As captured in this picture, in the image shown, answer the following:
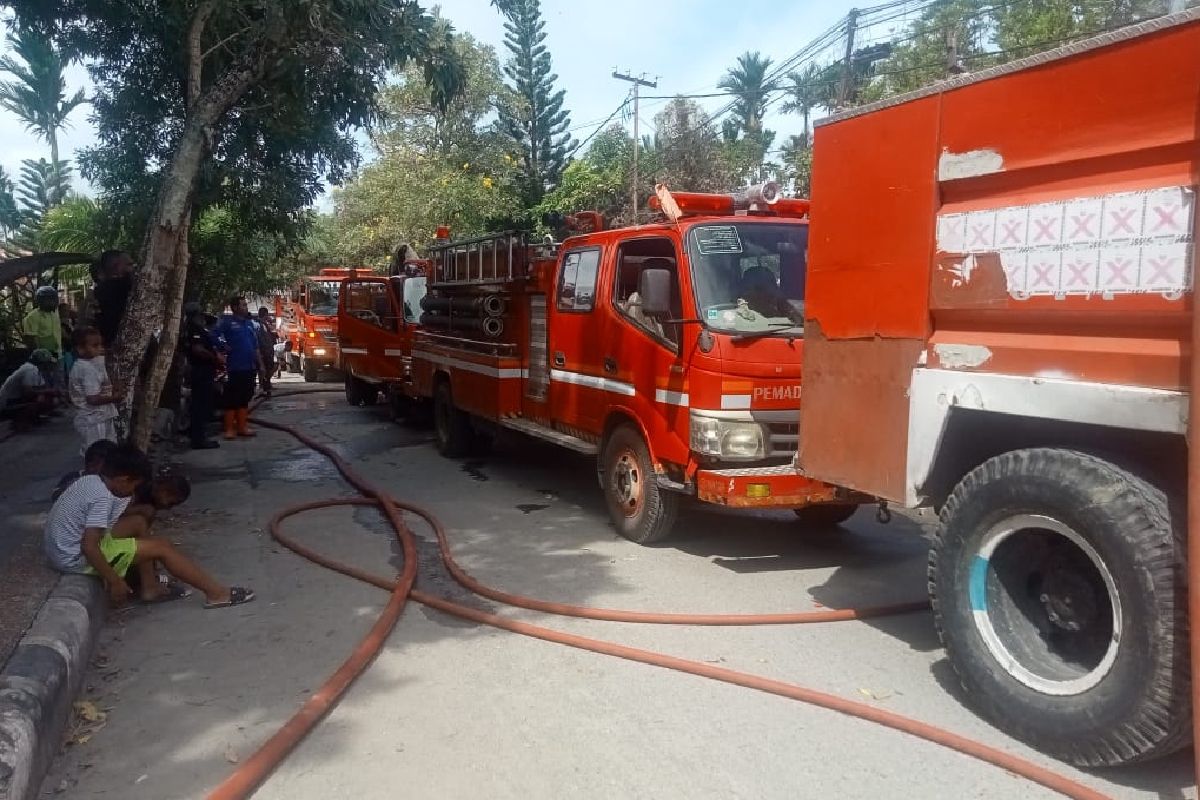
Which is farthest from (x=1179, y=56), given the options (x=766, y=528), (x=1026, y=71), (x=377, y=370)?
(x=377, y=370)

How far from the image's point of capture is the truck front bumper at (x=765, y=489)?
5473 millimetres

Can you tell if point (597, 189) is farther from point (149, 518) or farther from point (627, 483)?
point (149, 518)

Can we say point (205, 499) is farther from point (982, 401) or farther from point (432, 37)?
point (982, 401)

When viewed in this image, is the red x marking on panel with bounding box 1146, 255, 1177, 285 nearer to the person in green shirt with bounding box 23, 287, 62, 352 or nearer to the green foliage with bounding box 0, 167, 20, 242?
the person in green shirt with bounding box 23, 287, 62, 352

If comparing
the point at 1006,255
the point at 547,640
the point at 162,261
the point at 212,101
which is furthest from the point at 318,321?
the point at 1006,255

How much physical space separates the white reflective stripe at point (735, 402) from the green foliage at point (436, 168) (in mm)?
22254

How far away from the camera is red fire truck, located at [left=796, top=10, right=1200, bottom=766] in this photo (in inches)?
120

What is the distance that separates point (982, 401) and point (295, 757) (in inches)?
119

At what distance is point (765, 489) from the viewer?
18.0 ft

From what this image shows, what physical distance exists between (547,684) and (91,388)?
427cm

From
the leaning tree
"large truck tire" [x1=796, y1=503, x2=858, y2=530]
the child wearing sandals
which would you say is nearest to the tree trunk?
the leaning tree

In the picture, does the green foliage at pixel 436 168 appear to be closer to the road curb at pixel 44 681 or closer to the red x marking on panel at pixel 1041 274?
the road curb at pixel 44 681

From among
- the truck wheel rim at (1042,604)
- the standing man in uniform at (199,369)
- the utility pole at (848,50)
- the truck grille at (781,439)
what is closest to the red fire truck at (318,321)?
the standing man in uniform at (199,369)

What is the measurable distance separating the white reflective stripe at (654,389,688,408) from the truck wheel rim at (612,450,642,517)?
1.86 ft
